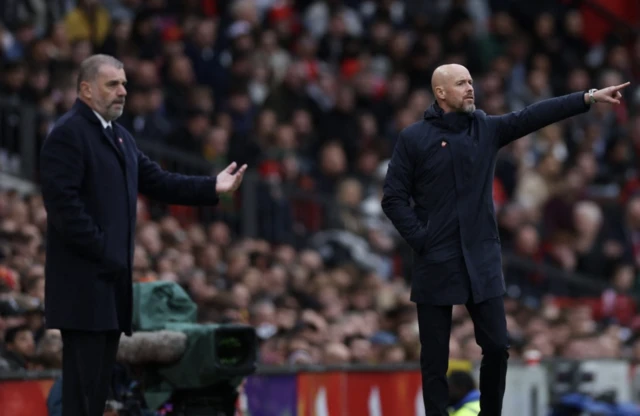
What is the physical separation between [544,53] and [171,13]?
21.0ft

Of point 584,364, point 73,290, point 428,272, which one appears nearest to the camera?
point 73,290

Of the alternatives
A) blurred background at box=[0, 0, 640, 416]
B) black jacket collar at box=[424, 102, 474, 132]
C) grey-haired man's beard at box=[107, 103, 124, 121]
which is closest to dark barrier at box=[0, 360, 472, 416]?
blurred background at box=[0, 0, 640, 416]

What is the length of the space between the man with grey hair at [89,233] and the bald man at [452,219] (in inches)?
55.6

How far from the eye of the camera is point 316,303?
1512 centimetres

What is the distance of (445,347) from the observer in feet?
27.1

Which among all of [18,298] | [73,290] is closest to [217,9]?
[18,298]

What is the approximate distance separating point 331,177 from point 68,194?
1063 cm

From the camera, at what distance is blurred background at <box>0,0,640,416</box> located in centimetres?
1309

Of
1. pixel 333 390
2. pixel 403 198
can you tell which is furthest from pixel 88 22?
pixel 403 198

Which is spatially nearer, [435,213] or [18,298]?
[435,213]

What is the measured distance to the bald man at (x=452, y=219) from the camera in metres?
8.21

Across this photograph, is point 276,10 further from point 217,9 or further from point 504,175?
point 504,175

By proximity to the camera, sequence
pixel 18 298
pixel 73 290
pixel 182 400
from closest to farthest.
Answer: pixel 73 290
pixel 182 400
pixel 18 298

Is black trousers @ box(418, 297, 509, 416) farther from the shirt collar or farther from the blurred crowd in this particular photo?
the blurred crowd
